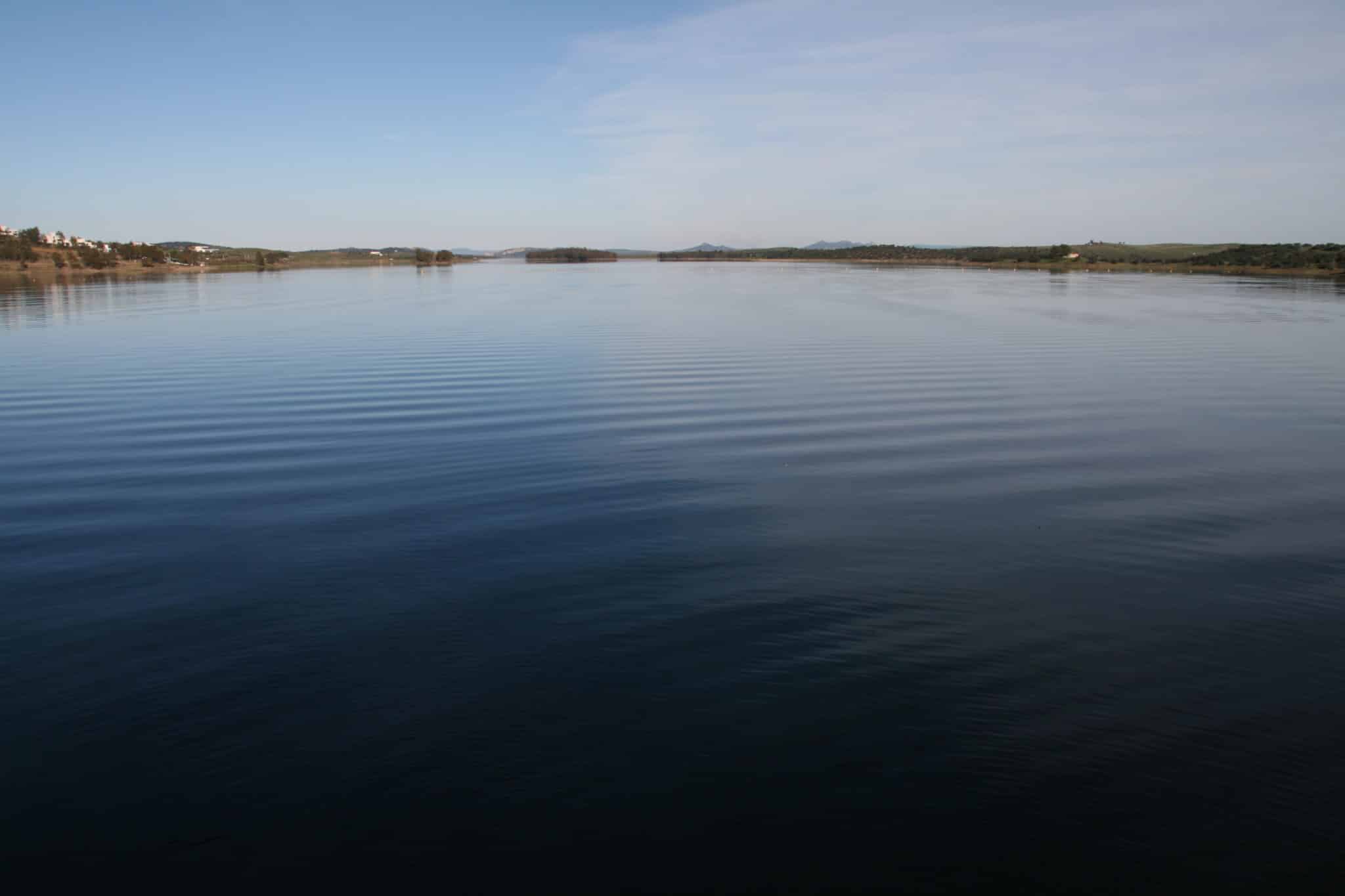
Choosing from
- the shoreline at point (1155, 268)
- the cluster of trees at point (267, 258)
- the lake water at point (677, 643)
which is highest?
the cluster of trees at point (267, 258)

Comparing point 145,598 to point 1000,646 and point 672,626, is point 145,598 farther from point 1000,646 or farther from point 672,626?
point 1000,646

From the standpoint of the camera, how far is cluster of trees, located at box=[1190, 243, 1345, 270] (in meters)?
98.8

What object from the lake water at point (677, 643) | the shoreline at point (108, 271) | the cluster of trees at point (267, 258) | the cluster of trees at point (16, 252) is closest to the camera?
the lake water at point (677, 643)

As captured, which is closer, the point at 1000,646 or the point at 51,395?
the point at 1000,646

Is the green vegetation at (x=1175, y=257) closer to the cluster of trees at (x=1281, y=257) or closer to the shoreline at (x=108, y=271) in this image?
the cluster of trees at (x=1281, y=257)

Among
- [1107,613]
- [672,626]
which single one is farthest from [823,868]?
[1107,613]

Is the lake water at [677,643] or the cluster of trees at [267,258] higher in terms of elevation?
the cluster of trees at [267,258]

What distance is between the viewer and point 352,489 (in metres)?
12.0

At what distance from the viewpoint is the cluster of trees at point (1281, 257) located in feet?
324

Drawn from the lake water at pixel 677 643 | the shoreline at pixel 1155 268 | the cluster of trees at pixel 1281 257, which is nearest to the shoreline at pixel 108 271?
the lake water at pixel 677 643

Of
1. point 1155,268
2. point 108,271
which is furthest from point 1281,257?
point 108,271

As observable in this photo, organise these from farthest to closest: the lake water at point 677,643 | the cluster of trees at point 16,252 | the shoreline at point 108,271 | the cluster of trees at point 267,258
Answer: the cluster of trees at point 267,258 < the cluster of trees at point 16,252 < the shoreline at point 108,271 < the lake water at point 677,643

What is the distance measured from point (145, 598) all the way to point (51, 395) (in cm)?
1514

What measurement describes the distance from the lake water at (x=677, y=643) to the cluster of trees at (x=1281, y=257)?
340 ft
